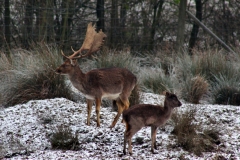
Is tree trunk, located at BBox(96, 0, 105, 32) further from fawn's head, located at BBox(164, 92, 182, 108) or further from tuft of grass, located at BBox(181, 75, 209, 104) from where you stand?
fawn's head, located at BBox(164, 92, 182, 108)

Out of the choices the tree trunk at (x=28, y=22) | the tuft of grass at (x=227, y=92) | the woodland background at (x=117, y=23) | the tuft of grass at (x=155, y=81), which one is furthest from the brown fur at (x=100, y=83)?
A: the tree trunk at (x=28, y=22)

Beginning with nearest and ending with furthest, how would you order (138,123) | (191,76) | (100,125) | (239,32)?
(138,123) → (100,125) → (191,76) → (239,32)

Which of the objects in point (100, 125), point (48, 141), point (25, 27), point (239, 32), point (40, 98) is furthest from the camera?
point (239, 32)

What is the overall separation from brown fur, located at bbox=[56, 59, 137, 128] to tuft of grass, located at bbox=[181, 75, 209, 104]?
6.14 feet

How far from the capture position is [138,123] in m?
5.72

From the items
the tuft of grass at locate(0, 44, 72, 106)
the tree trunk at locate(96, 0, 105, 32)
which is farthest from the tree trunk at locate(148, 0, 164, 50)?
the tuft of grass at locate(0, 44, 72, 106)

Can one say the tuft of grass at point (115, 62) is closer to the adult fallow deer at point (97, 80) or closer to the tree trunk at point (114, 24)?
the adult fallow deer at point (97, 80)

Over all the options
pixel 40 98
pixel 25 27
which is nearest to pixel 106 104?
pixel 40 98

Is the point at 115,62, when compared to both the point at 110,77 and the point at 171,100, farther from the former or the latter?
the point at 171,100

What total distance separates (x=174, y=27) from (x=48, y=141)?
8.59m

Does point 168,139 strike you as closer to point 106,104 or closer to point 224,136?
point 224,136

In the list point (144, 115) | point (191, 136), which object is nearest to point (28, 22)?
point (144, 115)

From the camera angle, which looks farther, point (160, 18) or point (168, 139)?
point (160, 18)

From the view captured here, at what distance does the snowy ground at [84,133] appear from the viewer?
5.87m
